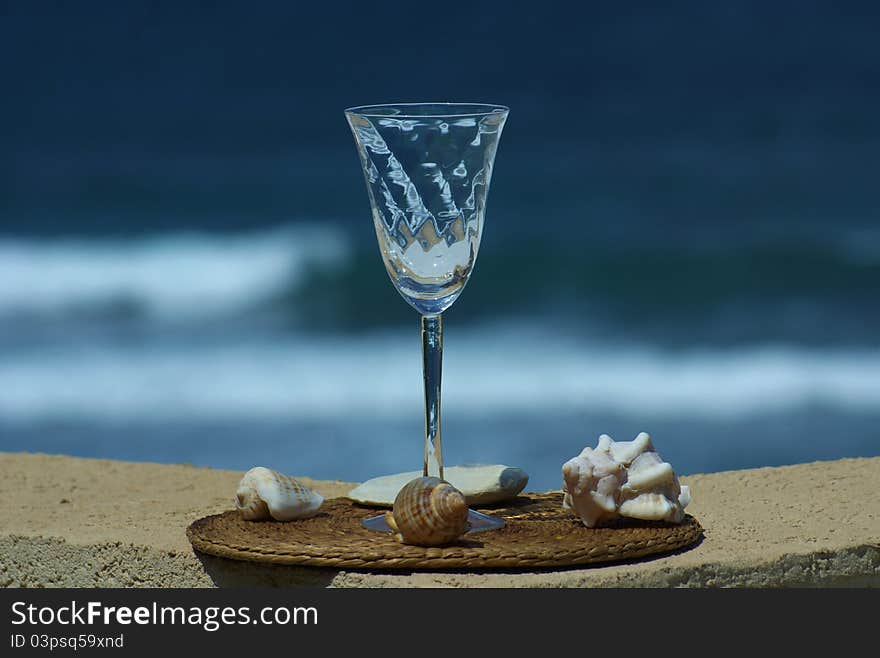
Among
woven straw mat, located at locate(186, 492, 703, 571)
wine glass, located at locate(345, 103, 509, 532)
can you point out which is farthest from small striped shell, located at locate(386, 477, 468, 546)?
wine glass, located at locate(345, 103, 509, 532)

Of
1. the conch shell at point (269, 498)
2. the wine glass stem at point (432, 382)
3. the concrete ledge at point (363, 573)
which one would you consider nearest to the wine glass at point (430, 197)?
the wine glass stem at point (432, 382)

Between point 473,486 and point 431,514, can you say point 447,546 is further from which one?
point 473,486

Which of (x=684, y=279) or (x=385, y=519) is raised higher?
(x=684, y=279)

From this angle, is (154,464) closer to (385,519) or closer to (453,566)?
(385,519)

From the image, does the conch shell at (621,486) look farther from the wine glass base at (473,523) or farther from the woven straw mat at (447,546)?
the wine glass base at (473,523)

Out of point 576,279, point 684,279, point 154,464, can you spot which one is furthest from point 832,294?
point 154,464

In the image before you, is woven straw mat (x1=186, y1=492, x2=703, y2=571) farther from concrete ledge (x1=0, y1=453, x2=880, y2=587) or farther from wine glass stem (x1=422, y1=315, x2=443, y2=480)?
wine glass stem (x1=422, y1=315, x2=443, y2=480)

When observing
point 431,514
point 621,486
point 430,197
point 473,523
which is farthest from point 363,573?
point 430,197
